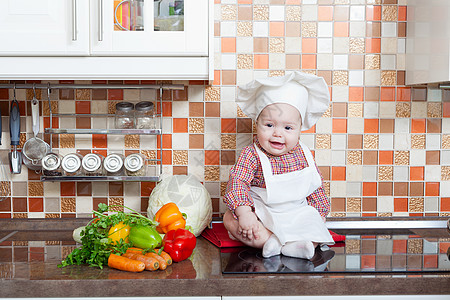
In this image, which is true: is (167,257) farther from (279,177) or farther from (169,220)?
(279,177)

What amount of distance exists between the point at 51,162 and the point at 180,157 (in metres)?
0.46

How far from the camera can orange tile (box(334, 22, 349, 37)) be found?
1.73 metres

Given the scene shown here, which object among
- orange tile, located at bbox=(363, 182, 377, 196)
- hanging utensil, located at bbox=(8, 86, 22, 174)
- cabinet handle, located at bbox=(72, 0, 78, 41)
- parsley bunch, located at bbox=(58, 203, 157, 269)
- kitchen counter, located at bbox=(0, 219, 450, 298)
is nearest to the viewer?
kitchen counter, located at bbox=(0, 219, 450, 298)

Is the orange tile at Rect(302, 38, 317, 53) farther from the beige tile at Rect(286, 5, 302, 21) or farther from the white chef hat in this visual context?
the white chef hat

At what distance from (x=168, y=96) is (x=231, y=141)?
0.29 m

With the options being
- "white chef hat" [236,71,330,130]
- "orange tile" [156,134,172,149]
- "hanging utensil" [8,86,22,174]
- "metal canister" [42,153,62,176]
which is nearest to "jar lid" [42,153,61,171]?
"metal canister" [42,153,62,176]

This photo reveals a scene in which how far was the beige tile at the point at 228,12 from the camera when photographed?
5.62 ft

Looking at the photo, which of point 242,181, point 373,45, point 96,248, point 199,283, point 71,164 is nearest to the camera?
point 199,283

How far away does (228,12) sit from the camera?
1714 mm

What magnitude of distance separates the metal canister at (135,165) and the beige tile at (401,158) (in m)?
0.94

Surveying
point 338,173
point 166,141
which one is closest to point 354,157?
point 338,173

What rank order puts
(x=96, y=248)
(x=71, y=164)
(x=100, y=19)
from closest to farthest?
(x=96, y=248) < (x=100, y=19) < (x=71, y=164)

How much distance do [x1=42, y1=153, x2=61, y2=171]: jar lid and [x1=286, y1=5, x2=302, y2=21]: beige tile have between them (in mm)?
975

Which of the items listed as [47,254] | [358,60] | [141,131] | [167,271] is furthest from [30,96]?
[358,60]
